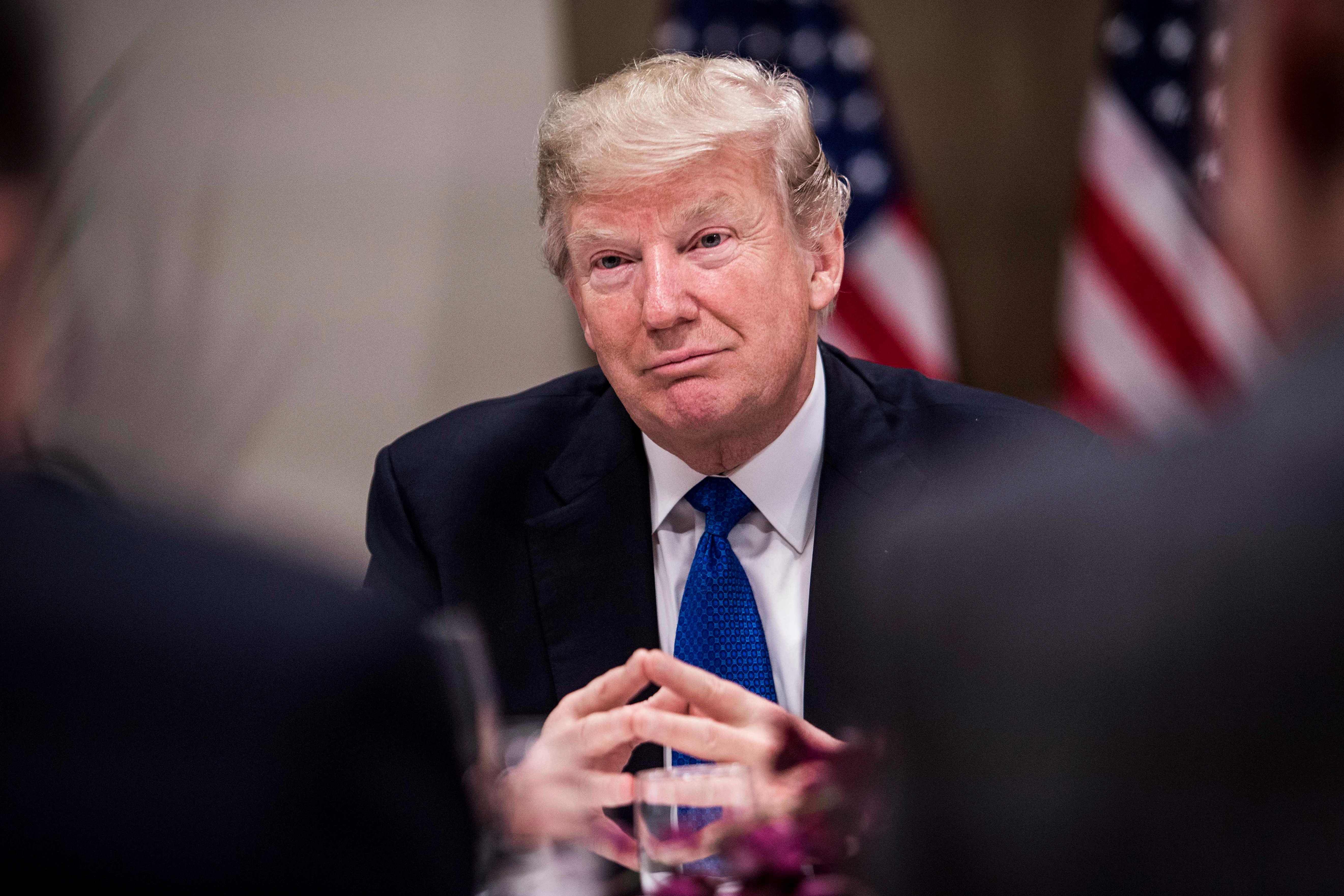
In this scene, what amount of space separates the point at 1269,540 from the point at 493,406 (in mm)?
1605

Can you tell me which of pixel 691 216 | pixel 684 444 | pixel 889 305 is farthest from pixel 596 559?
pixel 889 305

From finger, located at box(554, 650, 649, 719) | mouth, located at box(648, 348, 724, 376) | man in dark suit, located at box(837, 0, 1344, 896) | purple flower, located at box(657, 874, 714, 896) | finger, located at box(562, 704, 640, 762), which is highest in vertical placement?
mouth, located at box(648, 348, 724, 376)

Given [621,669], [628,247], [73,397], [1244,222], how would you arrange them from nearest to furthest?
[1244,222]
[621,669]
[628,247]
[73,397]

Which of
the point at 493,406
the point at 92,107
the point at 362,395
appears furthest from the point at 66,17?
the point at 362,395

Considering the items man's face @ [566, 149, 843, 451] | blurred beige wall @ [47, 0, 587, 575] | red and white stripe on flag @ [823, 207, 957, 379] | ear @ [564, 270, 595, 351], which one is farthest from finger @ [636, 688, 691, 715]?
red and white stripe on flag @ [823, 207, 957, 379]

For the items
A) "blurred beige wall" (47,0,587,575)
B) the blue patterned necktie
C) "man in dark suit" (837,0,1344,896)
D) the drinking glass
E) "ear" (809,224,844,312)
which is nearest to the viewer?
"man in dark suit" (837,0,1344,896)

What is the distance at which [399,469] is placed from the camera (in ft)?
6.34

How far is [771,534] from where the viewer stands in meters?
1.77

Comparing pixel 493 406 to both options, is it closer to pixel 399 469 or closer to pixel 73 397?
pixel 399 469

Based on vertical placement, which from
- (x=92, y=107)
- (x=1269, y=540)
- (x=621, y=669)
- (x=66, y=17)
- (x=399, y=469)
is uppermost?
(x=92, y=107)

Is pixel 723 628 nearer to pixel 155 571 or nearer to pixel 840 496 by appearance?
pixel 840 496

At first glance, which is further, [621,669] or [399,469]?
[399,469]

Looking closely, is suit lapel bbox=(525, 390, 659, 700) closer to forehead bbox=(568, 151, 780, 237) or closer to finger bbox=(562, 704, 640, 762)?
forehead bbox=(568, 151, 780, 237)

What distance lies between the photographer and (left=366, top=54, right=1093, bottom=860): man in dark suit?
168 centimetres
